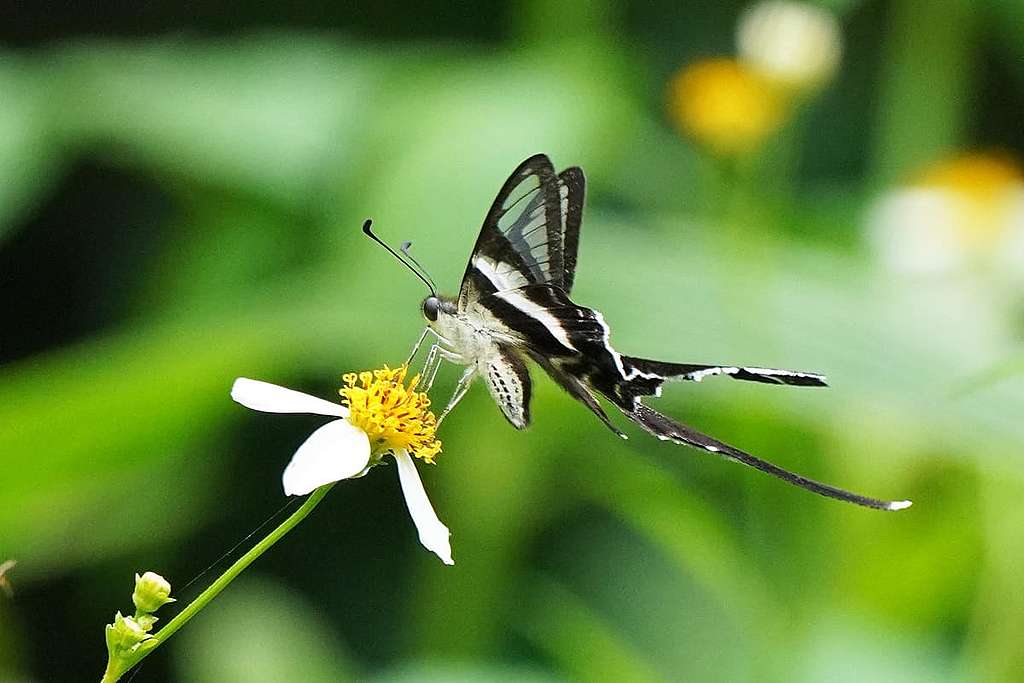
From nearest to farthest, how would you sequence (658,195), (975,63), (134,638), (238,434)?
(134,638) < (238,434) < (658,195) < (975,63)

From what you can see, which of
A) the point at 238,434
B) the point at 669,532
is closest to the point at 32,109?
the point at 238,434

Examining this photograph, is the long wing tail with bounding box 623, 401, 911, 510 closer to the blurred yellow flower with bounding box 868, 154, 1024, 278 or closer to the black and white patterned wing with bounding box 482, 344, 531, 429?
the black and white patterned wing with bounding box 482, 344, 531, 429

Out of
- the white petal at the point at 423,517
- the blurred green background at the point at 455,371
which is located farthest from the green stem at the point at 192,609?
the blurred green background at the point at 455,371

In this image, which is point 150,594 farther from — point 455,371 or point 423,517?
point 455,371

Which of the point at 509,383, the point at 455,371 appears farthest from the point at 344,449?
the point at 455,371

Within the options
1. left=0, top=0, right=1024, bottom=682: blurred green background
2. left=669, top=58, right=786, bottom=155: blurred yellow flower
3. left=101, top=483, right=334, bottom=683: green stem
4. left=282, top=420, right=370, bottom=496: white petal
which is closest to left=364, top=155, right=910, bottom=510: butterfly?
left=282, top=420, right=370, bottom=496: white petal

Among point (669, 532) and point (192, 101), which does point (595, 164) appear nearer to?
point (192, 101)

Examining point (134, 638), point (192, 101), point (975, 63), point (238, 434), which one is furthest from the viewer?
point (975, 63)

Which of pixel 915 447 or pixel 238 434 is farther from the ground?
pixel 915 447
